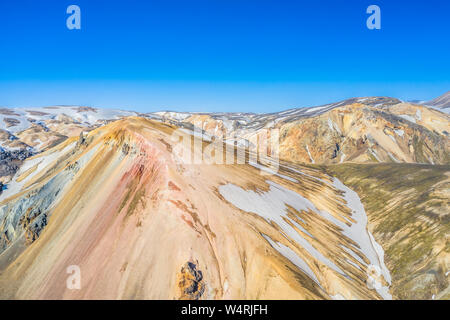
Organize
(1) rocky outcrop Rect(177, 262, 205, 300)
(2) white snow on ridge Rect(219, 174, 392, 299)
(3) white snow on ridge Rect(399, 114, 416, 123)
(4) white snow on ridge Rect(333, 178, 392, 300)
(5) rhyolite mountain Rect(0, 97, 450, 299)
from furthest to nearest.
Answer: (3) white snow on ridge Rect(399, 114, 416, 123) < (4) white snow on ridge Rect(333, 178, 392, 300) < (2) white snow on ridge Rect(219, 174, 392, 299) < (5) rhyolite mountain Rect(0, 97, 450, 299) < (1) rocky outcrop Rect(177, 262, 205, 300)

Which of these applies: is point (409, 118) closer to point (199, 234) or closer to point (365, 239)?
point (365, 239)

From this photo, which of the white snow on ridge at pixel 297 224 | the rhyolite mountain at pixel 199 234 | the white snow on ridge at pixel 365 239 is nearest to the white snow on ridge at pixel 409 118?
the rhyolite mountain at pixel 199 234

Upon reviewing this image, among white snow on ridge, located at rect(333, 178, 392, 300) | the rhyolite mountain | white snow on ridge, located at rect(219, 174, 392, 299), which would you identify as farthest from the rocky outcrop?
white snow on ridge, located at rect(333, 178, 392, 300)

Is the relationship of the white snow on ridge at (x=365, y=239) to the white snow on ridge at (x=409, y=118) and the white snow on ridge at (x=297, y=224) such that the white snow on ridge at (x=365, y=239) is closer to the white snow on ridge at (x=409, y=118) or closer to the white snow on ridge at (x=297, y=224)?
the white snow on ridge at (x=297, y=224)

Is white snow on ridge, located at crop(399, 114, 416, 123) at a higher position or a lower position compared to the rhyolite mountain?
higher

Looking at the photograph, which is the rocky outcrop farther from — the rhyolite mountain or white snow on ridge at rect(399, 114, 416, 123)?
white snow on ridge at rect(399, 114, 416, 123)

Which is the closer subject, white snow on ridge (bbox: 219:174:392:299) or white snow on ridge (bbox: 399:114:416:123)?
white snow on ridge (bbox: 219:174:392:299)

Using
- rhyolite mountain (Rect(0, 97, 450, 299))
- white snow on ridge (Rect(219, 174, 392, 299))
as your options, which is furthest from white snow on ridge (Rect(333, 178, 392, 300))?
rhyolite mountain (Rect(0, 97, 450, 299))

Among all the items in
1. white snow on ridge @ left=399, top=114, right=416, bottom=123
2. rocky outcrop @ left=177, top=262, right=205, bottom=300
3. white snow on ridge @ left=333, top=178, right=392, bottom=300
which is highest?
white snow on ridge @ left=399, top=114, right=416, bottom=123

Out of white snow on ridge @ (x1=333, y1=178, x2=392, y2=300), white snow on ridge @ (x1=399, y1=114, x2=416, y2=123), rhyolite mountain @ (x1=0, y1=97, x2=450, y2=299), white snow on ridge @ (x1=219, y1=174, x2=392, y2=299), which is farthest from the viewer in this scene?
white snow on ridge @ (x1=399, y1=114, x2=416, y2=123)
